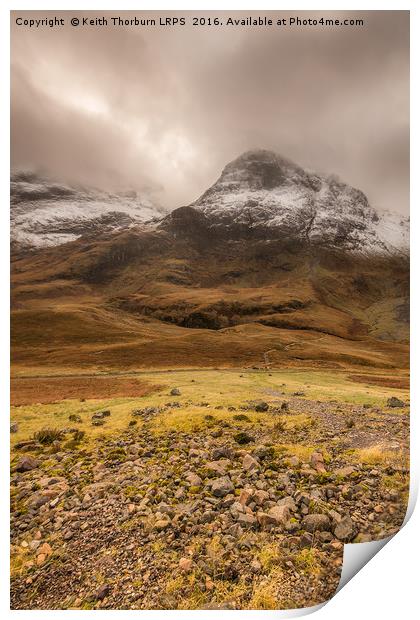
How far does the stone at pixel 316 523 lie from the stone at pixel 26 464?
814 centimetres

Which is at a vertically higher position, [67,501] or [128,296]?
[128,296]

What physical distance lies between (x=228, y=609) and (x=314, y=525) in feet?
7.52

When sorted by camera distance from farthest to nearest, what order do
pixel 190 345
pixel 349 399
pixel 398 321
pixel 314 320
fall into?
pixel 398 321, pixel 314 320, pixel 190 345, pixel 349 399

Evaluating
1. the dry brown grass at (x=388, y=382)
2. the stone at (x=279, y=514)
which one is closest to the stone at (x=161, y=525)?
the stone at (x=279, y=514)

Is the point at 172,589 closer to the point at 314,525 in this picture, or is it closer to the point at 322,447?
the point at 314,525

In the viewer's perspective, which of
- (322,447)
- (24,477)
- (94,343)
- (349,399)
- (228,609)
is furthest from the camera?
(94,343)

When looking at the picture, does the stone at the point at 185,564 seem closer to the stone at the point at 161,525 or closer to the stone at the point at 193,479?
the stone at the point at 161,525

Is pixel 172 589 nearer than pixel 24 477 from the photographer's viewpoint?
Yes

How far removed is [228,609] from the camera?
245 inches

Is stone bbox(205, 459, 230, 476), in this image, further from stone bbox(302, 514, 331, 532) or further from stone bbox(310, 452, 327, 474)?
stone bbox(302, 514, 331, 532)

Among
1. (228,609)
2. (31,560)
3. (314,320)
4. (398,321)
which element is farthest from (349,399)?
(398,321)

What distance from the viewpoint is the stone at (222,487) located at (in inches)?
334

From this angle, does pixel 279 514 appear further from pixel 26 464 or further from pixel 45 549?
pixel 26 464

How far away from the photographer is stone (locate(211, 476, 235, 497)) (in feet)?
27.8
